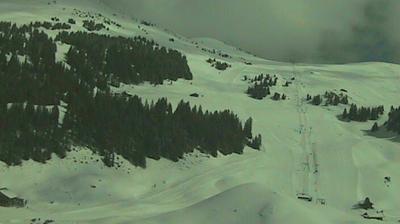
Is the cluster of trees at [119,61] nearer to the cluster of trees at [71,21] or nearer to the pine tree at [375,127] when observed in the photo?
the cluster of trees at [71,21]

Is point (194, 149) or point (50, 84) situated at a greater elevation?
point (50, 84)

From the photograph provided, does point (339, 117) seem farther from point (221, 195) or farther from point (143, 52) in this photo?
point (221, 195)

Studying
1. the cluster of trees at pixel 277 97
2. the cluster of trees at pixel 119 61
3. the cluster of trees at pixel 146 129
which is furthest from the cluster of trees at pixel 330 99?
the cluster of trees at pixel 146 129

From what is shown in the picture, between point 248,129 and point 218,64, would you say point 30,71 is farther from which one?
point 218,64

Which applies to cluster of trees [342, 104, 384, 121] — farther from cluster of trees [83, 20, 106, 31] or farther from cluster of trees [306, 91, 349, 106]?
cluster of trees [83, 20, 106, 31]

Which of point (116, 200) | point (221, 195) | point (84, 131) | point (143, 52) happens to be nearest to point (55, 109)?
point (84, 131)

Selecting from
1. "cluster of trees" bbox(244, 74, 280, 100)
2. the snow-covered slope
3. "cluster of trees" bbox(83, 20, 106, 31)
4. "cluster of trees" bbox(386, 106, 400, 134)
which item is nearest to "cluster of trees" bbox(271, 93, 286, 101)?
"cluster of trees" bbox(244, 74, 280, 100)
